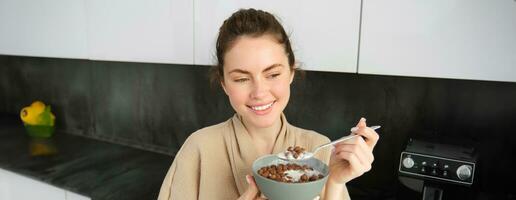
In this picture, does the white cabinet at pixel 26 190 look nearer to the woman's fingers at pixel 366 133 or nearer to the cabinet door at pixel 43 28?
the cabinet door at pixel 43 28

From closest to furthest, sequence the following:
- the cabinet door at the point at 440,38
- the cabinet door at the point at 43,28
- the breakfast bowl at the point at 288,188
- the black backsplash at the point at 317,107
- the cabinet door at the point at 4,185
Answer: the breakfast bowl at the point at 288,188, the cabinet door at the point at 440,38, the black backsplash at the point at 317,107, the cabinet door at the point at 43,28, the cabinet door at the point at 4,185

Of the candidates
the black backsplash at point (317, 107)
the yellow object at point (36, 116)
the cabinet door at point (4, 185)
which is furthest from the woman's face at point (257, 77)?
the yellow object at point (36, 116)

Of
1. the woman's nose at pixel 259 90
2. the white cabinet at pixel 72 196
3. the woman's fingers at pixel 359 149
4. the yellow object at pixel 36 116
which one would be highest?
the woman's nose at pixel 259 90

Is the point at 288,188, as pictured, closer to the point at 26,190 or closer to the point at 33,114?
the point at 26,190

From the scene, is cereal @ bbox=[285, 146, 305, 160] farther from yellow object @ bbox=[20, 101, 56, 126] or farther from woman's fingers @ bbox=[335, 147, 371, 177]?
yellow object @ bbox=[20, 101, 56, 126]

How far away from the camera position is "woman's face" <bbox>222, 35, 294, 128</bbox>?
771 mm

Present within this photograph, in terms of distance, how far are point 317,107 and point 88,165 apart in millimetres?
1087

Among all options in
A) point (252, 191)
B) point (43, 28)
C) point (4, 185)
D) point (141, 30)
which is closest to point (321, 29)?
point (252, 191)

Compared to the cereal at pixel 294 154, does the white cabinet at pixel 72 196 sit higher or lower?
lower

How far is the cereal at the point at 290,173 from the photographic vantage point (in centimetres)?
→ 66

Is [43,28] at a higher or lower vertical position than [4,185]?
higher

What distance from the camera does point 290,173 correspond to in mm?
687

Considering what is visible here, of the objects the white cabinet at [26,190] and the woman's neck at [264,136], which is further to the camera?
the white cabinet at [26,190]

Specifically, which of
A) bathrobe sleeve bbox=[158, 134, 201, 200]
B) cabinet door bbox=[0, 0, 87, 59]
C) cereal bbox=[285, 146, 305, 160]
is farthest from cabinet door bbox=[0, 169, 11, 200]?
cereal bbox=[285, 146, 305, 160]
